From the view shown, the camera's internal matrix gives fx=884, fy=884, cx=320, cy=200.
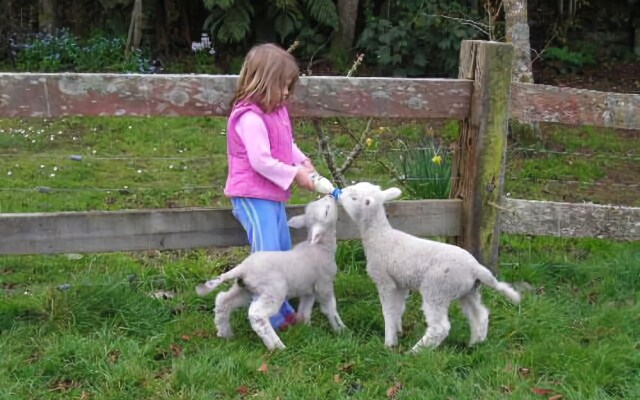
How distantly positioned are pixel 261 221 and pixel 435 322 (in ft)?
3.42

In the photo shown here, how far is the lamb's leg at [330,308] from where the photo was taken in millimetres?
4609

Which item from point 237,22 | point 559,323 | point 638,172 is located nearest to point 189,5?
point 237,22

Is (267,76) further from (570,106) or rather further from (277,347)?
(570,106)

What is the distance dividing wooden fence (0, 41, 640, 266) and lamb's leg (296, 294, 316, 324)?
536mm

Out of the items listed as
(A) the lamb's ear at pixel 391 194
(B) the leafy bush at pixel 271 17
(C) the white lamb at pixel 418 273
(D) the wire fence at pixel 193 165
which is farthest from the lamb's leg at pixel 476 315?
(B) the leafy bush at pixel 271 17

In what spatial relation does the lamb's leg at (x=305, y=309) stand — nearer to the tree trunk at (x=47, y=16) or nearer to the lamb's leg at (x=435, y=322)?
the lamb's leg at (x=435, y=322)

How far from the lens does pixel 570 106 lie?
5.24m

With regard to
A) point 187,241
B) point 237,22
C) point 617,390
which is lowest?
point 617,390

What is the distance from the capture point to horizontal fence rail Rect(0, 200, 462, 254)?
4703 mm

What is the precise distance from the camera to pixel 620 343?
14.9 feet

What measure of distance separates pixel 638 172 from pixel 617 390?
471 cm

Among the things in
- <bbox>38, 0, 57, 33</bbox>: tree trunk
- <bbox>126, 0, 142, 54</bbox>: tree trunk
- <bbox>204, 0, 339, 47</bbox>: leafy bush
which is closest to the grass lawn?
<bbox>126, 0, 142, 54</bbox>: tree trunk

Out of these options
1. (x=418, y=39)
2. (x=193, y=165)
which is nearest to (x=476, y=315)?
(x=193, y=165)

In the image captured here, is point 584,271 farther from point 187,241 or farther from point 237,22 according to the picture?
point 237,22
